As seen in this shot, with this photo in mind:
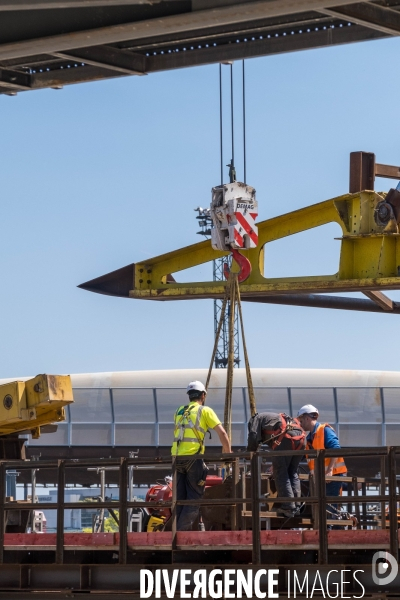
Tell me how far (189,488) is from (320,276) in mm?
6925

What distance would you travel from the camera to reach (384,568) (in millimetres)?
11969

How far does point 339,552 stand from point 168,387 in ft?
84.8

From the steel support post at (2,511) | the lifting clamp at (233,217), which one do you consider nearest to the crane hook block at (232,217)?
the lifting clamp at (233,217)

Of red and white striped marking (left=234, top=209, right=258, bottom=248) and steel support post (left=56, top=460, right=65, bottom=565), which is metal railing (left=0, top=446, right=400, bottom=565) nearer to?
steel support post (left=56, top=460, right=65, bottom=565)

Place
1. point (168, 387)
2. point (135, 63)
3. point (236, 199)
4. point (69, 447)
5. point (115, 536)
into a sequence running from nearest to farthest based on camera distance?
point (115, 536)
point (135, 63)
point (236, 199)
point (69, 447)
point (168, 387)

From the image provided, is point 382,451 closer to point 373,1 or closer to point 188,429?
point 188,429

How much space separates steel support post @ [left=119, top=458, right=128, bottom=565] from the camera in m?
13.1

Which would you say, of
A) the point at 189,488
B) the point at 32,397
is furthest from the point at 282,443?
the point at 32,397

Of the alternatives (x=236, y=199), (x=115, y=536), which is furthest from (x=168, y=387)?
(x=115, y=536)

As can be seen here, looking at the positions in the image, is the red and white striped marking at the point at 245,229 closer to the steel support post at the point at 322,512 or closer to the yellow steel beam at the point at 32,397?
the yellow steel beam at the point at 32,397

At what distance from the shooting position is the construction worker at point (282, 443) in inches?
537

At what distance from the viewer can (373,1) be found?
1224cm

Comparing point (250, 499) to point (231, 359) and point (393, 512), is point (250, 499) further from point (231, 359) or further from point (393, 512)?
point (231, 359)

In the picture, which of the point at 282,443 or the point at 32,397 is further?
the point at 32,397
